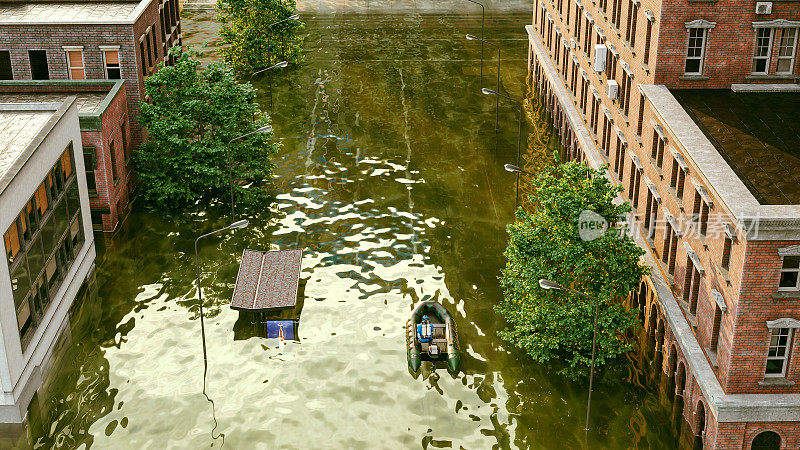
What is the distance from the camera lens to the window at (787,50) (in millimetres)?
50719

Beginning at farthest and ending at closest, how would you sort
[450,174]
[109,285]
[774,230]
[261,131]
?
[450,174] → [261,131] → [109,285] → [774,230]

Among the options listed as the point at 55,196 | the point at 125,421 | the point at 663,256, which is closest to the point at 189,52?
the point at 55,196

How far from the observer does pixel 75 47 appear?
215ft

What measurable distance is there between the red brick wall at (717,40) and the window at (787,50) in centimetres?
36

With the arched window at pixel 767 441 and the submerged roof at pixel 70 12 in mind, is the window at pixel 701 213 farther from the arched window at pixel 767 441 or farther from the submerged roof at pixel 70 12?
the submerged roof at pixel 70 12

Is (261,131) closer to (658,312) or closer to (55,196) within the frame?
(55,196)

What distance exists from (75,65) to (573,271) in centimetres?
4064

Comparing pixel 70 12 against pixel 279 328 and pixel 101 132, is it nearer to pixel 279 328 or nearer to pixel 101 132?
pixel 101 132

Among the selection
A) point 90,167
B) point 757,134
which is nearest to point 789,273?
point 757,134

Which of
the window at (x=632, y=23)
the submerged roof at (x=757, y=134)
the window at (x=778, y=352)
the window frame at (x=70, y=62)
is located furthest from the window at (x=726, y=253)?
the window frame at (x=70, y=62)

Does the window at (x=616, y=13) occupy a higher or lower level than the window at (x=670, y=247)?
higher

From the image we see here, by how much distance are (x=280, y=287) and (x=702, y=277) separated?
23.5 metres

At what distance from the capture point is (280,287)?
53094 mm

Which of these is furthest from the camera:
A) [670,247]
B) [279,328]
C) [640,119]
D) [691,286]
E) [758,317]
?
[640,119]
